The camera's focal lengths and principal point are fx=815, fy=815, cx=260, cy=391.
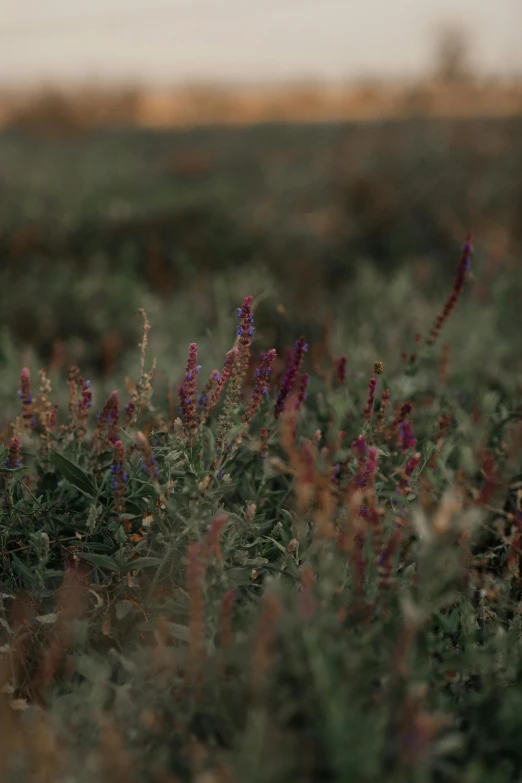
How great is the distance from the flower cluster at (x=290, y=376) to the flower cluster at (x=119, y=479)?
1.71 feet

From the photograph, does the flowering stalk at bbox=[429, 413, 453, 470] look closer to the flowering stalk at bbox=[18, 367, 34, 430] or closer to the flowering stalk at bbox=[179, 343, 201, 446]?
the flowering stalk at bbox=[179, 343, 201, 446]

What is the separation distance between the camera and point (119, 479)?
2.03 meters

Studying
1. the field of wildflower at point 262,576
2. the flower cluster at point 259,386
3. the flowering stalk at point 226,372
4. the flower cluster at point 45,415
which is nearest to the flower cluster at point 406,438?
the field of wildflower at point 262,576

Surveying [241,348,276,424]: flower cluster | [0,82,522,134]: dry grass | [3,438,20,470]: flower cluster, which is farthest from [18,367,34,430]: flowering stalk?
[0,82,522,134]: dry grass

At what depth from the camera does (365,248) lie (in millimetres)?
7973

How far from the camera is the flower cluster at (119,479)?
1967mm

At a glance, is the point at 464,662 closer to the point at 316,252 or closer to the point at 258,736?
the point at 258,736

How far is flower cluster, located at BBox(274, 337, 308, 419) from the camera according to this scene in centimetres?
232

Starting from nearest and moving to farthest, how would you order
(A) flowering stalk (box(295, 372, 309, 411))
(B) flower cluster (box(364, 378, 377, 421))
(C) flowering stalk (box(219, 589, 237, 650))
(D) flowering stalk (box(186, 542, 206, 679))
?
(D) flowering stalk (box(186, 542, 206, 679))
(C) flowering stalk (box(219, 589, 237, 650))
(B) flower cluster (box(364, 378, 377, 421))
(A) flowering stalk (box(295, 372, 309, 411))

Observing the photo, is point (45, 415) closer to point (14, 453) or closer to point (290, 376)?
point (14, 453)

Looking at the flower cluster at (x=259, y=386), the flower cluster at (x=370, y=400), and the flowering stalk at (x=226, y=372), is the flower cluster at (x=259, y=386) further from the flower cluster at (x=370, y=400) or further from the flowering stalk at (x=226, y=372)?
the flower cluster at (x=370, y=400)

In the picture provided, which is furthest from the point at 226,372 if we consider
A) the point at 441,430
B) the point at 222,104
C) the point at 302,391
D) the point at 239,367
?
the point at 222,104

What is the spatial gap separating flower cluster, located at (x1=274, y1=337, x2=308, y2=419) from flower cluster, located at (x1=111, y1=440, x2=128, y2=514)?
520 millimetres

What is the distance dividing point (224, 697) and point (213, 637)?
7.1 inches
